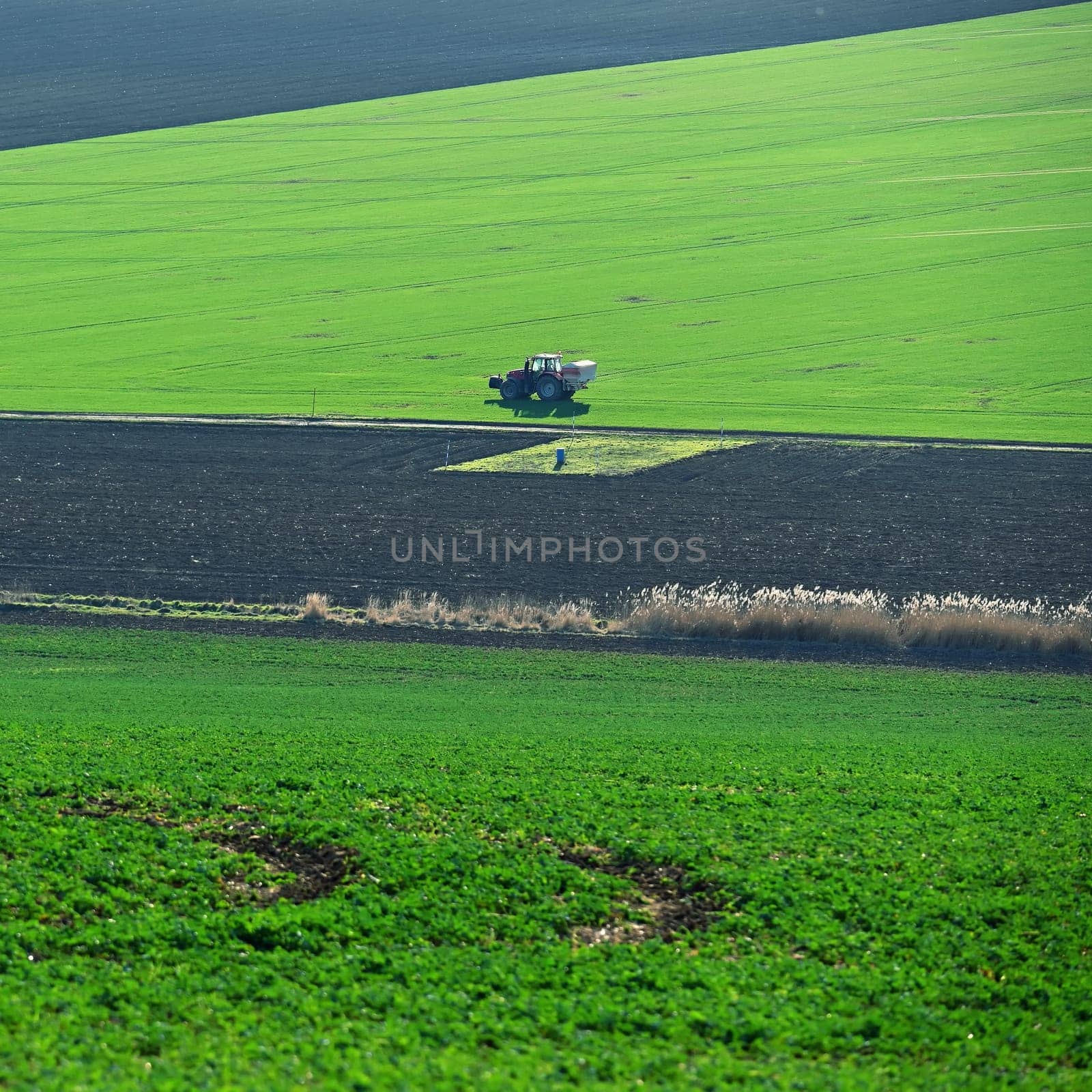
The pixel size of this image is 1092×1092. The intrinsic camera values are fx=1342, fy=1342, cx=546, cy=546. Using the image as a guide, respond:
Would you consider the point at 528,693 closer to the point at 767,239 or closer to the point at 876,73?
the point at 767,239

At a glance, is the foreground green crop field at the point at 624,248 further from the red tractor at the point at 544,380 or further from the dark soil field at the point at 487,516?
the dark soil field at the point at 487,516

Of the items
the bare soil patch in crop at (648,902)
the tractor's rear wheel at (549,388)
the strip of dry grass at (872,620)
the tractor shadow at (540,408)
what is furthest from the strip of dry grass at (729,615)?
the tractor's rear wheel at (549,388)

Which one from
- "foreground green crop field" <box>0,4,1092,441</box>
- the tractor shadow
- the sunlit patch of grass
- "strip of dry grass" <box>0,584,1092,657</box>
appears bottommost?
"strip of dry grass" <box>0,584,1092,657</box>

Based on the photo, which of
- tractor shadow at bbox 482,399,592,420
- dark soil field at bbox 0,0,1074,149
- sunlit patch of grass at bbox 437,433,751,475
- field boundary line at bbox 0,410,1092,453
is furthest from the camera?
dark soil field at bbox 0,0,1074,149

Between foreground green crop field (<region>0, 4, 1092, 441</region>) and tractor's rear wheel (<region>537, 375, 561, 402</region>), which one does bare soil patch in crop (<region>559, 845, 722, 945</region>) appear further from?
tractor's rear wheel (<region>537, 375, 561, 402</region>)

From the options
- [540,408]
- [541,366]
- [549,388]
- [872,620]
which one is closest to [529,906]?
[872,620]

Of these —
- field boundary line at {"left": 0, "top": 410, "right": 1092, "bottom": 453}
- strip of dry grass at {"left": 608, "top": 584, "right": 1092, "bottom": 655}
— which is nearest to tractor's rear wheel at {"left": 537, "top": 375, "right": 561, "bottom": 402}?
field boundary line at {"left": 0, "top": 410, "right": 1092, "bottom": 453}
